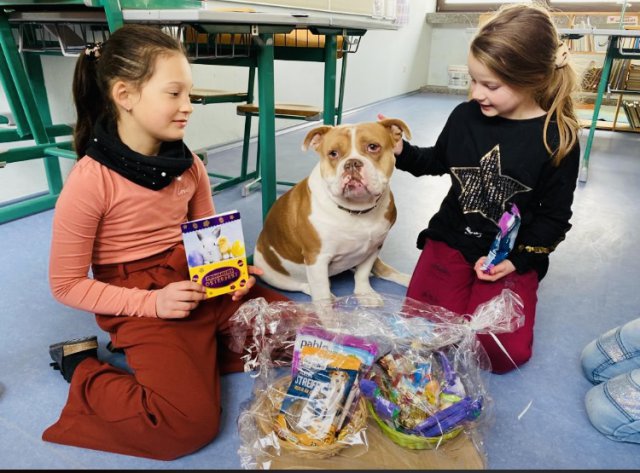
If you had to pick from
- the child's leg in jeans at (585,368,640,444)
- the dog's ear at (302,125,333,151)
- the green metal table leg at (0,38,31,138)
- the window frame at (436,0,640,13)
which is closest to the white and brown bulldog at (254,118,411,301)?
the dog's ear at (302,125,333,151)

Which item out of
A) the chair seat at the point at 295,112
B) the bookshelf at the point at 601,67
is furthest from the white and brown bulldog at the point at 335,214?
the bookshelf at the point at 601,67

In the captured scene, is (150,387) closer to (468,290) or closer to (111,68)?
(111,68)

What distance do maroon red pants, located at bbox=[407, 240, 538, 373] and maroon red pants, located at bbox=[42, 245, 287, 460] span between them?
2.20ft

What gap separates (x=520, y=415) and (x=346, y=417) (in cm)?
45

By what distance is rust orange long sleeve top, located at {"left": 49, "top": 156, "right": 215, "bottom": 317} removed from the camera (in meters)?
1.07

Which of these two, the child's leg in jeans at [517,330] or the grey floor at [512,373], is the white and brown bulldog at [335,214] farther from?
the child's leg in jeans at [517,330]

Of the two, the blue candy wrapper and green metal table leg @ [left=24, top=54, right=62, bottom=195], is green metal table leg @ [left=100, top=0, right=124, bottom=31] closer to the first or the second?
green metal table leg @ [left=24, top=54, right=62, bottom=195]

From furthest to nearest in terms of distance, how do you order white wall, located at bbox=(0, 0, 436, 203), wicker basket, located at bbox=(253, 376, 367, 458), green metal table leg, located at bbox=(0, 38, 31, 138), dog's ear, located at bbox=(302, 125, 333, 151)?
white wall, located at bbox=(0, 0, 436, 203) → green metal table leg, located at bbox=(0, 38, 31, 138) → dog's ear, located at bbox=(302, 125, 333, 151) → wicker basket, located at bbox=(253, 376, 367, 458)

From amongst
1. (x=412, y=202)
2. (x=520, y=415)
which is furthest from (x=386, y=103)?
(x=520, y=415)

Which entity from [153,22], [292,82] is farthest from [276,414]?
[292,82]

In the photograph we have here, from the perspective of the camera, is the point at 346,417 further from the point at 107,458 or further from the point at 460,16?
the point at 460,16

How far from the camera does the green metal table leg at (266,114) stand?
61.9 inches

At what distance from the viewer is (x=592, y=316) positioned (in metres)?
1.56

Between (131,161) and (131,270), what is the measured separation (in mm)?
294
